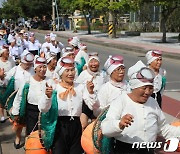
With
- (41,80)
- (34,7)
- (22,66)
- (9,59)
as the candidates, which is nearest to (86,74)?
(41,80)

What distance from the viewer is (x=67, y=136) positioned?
16.7 ft

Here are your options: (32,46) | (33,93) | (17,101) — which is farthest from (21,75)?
(32,46)

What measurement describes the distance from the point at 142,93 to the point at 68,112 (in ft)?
5.00

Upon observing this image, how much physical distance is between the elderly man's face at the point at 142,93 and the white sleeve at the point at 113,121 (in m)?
0.16

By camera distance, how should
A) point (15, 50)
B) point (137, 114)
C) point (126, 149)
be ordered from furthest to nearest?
point (15, 50) < point (126, 149) < point (137, 114)

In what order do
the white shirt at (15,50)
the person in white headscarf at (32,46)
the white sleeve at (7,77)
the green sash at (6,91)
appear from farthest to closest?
the person in white headscarf at (32,46), the white shirt at (15,50), the white sleeve at (7,77), the green sash at (6,91)

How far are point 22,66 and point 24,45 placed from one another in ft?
25.3

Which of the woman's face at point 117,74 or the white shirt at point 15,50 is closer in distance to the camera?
the woman's face at point 117,74

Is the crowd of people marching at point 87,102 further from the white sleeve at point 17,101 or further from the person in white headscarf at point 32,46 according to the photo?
the person in white headscarf at point 32,46

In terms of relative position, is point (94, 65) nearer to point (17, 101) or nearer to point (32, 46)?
point (17, 101)

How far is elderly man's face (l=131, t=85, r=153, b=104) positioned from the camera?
3.81m

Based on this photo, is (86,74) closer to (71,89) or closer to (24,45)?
(71,89)

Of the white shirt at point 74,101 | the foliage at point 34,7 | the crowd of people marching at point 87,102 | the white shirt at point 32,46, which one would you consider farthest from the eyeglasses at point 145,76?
the foliage at point 34,7

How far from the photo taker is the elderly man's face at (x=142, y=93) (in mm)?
3811
